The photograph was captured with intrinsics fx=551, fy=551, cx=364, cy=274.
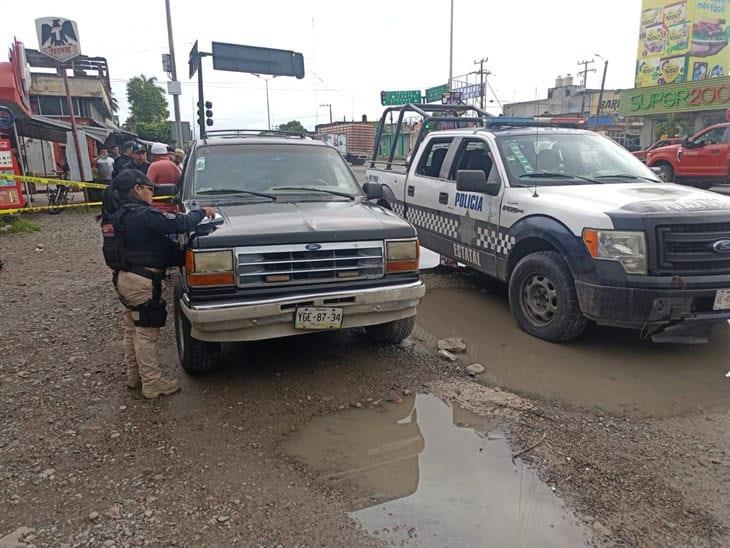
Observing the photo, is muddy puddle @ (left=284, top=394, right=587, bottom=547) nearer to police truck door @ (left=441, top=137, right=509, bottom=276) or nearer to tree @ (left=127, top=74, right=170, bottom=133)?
police truck door @ (left=441, top=137, right=509, bottom=276)

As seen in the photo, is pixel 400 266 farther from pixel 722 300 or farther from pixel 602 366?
pixel 722 300

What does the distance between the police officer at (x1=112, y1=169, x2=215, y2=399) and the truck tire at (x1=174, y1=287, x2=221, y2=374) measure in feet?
0.63

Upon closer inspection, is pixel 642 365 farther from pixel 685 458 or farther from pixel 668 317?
pixel 685 458

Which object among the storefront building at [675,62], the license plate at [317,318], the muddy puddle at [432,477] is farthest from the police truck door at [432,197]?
the storefront building at [675,62]

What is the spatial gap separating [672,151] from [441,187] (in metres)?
12.3

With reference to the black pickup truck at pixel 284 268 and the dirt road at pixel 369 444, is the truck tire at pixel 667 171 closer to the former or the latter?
the dirt road at pixel 369 444

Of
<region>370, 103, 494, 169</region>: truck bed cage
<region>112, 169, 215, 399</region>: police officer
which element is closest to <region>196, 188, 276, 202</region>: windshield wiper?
<region>112, 169, 215, 399</region>: police officer

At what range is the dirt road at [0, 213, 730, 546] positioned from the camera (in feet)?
8.35

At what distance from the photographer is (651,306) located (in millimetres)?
4082

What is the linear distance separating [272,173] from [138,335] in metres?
1.86

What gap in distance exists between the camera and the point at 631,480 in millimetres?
2857

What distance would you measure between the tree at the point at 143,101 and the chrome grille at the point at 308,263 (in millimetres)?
56408

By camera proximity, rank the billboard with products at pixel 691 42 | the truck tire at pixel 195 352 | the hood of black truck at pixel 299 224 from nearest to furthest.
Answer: the hood of black truck at pixel 299 224
the truck tire at pixel 195 352
the billboard with products at pixel 691 42

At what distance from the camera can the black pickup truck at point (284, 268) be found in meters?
3.59
